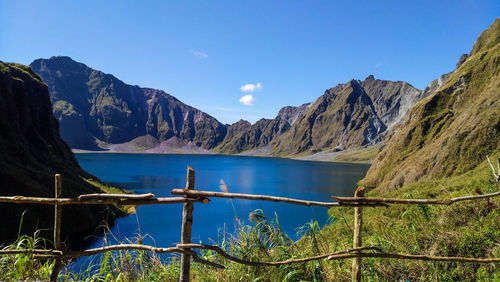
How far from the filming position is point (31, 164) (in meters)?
31.4

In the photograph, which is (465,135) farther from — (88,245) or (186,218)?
(88,245)

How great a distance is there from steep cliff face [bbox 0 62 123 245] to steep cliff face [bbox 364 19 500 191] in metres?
36.9

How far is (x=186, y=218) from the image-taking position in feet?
13.1

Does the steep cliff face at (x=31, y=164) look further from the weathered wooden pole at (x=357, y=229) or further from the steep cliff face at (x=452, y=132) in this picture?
the steep cliff face at (x=452, y=132)

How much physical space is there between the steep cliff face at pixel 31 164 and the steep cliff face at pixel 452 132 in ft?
121

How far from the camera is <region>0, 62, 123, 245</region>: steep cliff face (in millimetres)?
22922

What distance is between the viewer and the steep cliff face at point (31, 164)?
75.2 feet

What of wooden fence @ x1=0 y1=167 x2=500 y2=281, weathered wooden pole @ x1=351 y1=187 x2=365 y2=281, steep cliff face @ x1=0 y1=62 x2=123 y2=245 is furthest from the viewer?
steep cliff face @ x1=0 y1=62 x2=123 y2=245

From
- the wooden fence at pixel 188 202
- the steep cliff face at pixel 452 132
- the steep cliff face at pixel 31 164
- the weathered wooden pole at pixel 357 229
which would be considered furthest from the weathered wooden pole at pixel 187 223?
the steep cliff face at pixel 452 132

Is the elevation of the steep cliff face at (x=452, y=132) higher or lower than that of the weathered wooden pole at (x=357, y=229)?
higher

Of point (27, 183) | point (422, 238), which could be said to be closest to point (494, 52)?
point (422, 238)

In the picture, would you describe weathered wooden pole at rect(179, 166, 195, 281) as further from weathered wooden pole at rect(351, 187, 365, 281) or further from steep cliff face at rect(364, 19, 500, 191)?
steep cliff face at rect(364, 19, 500, 191)

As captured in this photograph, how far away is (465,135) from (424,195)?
23781 mm

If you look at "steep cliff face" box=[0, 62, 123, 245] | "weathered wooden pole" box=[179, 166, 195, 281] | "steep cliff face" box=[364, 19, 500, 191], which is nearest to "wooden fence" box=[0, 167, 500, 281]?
"weathered wooden pole" box=[179, 166, 195, 281]
